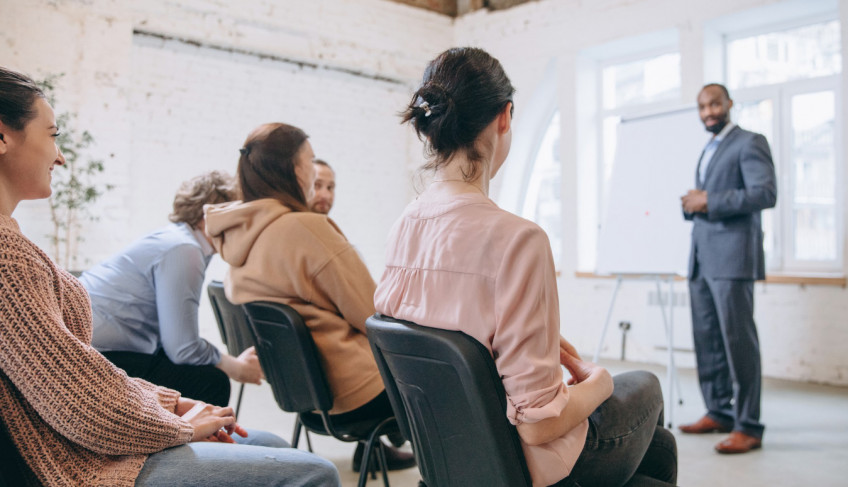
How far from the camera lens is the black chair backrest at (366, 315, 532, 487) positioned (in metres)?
1.09

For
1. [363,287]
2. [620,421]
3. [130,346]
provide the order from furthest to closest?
[130,346] → [363,287] → [620,421]

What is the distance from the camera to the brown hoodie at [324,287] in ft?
6.23

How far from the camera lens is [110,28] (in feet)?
16.5

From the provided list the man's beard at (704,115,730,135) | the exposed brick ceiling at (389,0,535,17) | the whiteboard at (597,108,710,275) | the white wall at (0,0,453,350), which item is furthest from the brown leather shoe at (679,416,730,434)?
the exposed brick ceiling at (389,0,535,17)

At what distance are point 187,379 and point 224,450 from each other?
1.09 metres

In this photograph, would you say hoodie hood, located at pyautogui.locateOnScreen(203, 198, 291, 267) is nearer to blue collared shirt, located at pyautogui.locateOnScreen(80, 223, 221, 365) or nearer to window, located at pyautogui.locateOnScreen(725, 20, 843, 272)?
blue collared shirt, located at pyautogui.locateOnScreen(80, 223, 221, 365)

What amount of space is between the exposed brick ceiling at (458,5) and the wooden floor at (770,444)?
13.3 feet

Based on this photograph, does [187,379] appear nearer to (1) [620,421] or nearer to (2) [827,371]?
(1) [620,421]

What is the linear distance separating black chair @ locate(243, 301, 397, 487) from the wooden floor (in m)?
0.76

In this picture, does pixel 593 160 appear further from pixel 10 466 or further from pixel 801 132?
pixel 10 466

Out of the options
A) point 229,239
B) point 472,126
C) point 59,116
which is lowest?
point 229,239

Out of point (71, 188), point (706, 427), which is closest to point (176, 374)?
point (706, 427)

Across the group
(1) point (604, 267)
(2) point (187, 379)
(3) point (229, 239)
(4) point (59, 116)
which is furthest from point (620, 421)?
(4) point (59, 116)

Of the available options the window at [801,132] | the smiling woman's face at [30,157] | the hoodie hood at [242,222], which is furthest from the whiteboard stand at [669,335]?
the smiling woman's face at [30,157]
